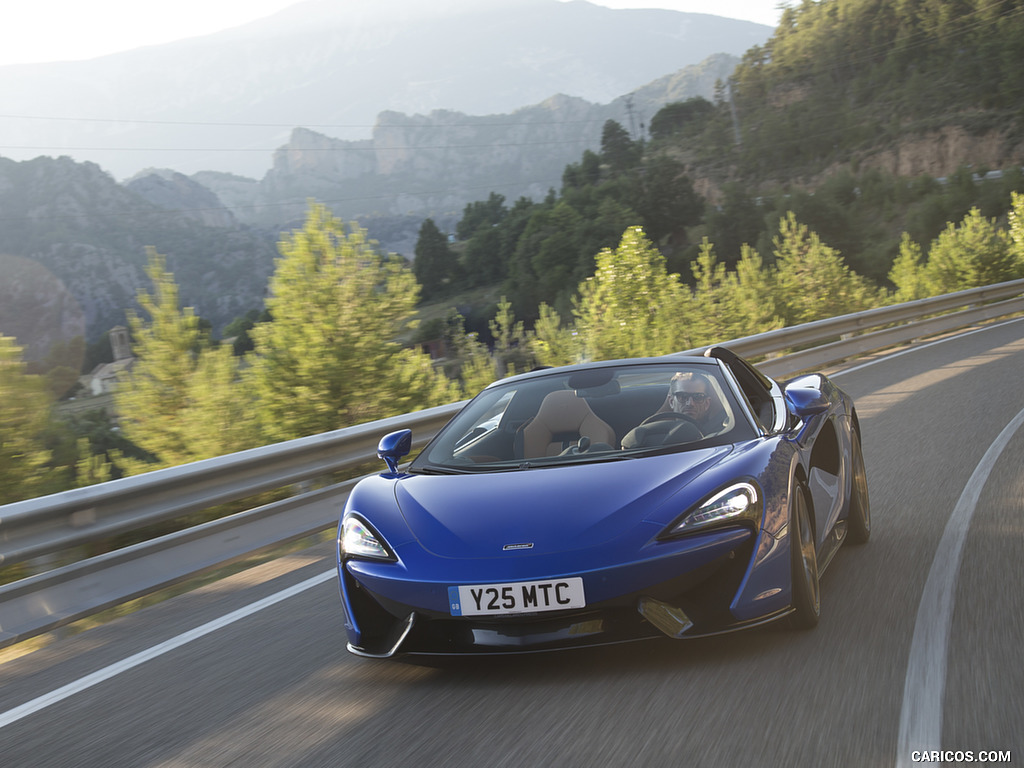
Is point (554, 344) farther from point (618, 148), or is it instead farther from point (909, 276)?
point (618, 148)

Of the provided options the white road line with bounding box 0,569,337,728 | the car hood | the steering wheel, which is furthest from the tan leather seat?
the white road line with bounding box 0,569,337,728

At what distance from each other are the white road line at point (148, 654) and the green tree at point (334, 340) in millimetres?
7216

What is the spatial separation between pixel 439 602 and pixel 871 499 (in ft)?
13.1

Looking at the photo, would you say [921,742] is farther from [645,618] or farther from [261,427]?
[261,427]

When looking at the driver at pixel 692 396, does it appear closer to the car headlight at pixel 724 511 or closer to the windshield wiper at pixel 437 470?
the car headlight at pixel 724 511

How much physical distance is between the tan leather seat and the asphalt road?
1081 millimetres

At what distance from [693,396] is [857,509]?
1.34 meters

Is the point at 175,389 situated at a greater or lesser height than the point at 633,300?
greater

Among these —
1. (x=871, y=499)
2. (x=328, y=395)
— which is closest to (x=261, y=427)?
(x=328, y=395)

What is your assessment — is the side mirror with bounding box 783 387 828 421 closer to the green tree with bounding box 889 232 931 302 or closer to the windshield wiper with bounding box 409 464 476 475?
the windshield wiper with bounding box 409 464 476 475

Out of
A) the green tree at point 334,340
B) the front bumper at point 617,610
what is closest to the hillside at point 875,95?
the green tree at point 334,340

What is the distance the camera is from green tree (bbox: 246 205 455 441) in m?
13.4

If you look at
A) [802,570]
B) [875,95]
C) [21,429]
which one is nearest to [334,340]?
[21,429]

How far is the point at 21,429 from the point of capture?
945 cm
